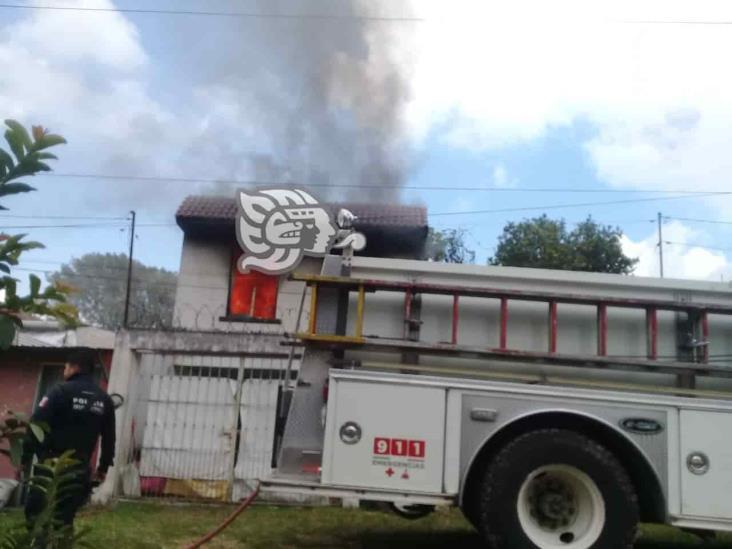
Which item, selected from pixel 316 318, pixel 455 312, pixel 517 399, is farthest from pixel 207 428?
pixel 517 399

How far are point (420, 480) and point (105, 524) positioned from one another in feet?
13.4

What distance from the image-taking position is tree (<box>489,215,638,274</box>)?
24281 mm

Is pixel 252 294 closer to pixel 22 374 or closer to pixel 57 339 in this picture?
pixel 57 339

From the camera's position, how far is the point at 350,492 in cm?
471

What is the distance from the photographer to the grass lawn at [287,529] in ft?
20.7

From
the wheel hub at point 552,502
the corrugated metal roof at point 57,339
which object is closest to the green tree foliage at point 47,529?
the wheel hub at point 552,502

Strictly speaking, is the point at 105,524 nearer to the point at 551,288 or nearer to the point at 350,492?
the point at 350,492

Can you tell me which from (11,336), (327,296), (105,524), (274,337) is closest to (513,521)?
(327,296)

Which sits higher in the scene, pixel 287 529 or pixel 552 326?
pixel 552 326

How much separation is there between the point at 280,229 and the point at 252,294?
5.13 ft

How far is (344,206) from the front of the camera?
1416 centimetres

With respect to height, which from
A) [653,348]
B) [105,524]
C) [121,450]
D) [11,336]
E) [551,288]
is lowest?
[105,524]

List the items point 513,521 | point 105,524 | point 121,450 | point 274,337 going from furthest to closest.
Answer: point 274,337, point 121,450, point 105,524, point 513,521

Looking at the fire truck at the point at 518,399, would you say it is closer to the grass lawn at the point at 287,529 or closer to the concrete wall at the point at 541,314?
the concrete wall at the point at 541,314
